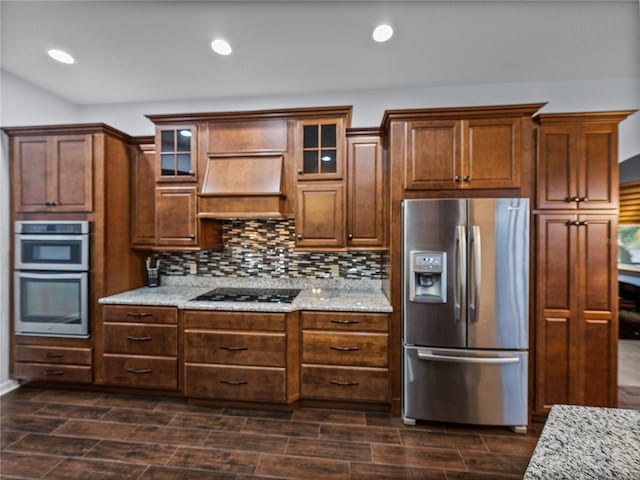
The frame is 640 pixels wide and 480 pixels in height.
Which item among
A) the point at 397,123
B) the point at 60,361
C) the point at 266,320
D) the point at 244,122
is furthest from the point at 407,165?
the point at 60,361

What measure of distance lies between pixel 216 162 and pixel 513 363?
291cm

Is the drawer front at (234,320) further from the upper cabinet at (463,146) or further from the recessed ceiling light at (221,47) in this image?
the recessed ceiling light at (221,47)

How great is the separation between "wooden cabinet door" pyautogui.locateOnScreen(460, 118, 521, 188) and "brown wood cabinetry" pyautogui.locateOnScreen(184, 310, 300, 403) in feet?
5.89

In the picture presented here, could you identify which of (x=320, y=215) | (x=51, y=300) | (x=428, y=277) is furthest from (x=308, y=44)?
(x=51, y=300)

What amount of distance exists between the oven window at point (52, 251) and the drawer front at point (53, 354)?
0.78m

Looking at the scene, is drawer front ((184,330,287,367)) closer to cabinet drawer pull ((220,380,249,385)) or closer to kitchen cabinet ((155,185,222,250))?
cabinet drawer pull ((220,380,249,385))

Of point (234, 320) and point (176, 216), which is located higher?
point (176, 216)

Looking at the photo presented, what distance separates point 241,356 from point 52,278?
73.1 inches

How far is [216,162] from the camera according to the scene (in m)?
2.67

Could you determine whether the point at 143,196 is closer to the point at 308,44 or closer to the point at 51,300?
the point at 51,300

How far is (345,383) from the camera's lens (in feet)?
7.68

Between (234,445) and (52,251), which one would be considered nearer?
(234,445)

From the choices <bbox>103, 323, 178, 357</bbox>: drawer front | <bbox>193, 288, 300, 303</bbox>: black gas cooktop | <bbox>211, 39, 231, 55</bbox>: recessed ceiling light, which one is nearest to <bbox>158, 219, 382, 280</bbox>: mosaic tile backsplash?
<bbox>193, 288, 300, 303</bbox>: black gas cooktop

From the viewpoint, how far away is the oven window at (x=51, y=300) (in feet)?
8.53
